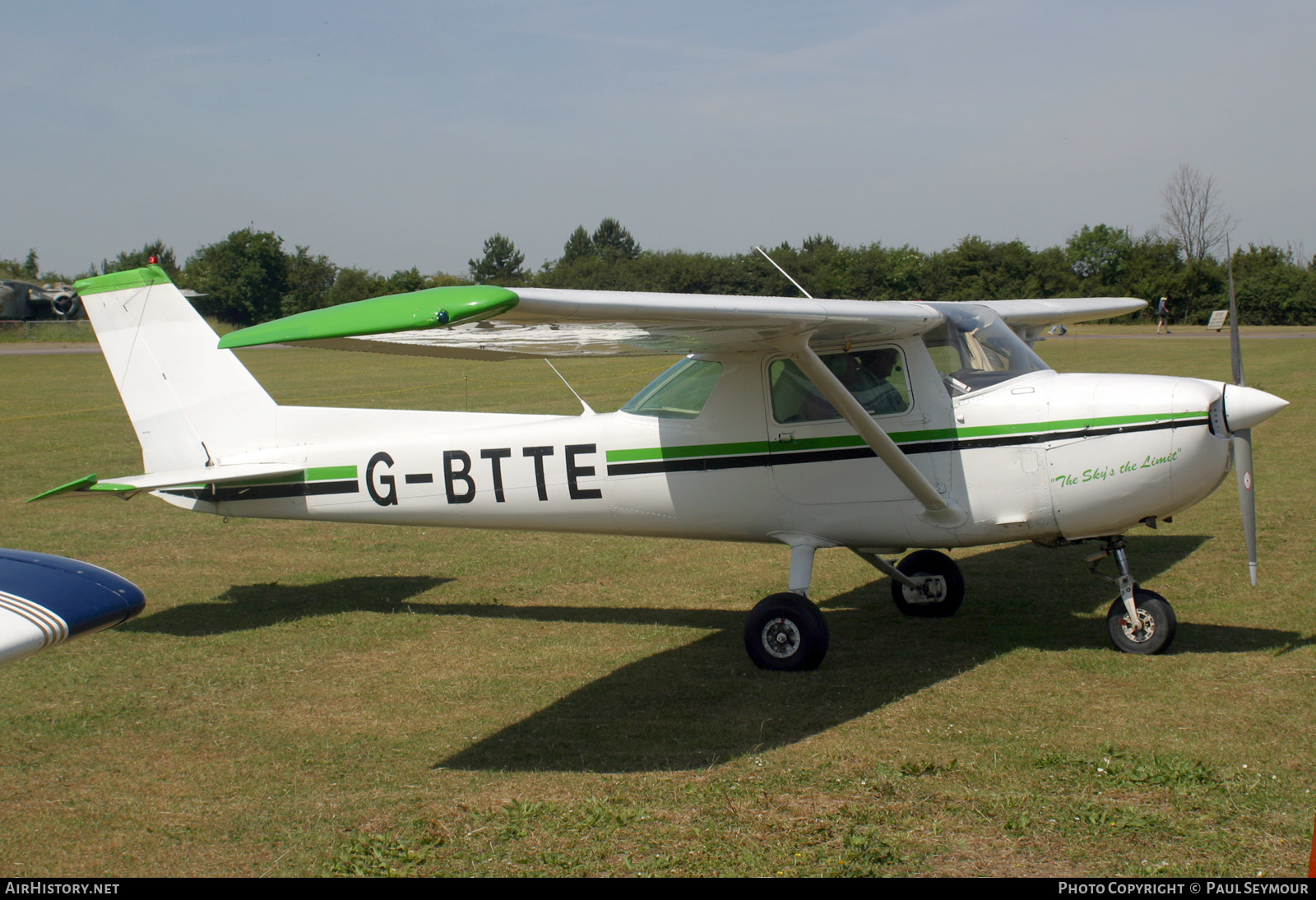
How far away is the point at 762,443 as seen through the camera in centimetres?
685

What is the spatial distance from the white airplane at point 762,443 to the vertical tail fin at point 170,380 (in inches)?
0.6

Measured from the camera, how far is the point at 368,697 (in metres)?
6.23

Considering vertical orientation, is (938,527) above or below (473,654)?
above

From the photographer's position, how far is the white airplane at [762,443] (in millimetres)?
6047

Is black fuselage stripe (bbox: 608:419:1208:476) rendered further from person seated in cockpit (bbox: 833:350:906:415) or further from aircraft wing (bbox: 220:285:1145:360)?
aircraft wing (bbox: 220:285:1145:360)

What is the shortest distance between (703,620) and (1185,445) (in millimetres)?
3503

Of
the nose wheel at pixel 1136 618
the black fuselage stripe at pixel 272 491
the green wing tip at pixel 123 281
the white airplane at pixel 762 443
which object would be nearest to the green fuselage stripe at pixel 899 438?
the white airplane at pixel 762 443

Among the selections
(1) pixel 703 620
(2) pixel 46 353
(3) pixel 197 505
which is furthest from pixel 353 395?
(2) pixel 46 353

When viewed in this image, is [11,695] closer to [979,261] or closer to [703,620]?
[703,620]

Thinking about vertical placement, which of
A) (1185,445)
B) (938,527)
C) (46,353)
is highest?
(46,353)

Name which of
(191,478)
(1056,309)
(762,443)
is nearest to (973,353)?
(762,443)

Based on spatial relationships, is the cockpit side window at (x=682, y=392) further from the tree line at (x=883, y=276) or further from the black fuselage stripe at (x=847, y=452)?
the tree line at (x=883, y=276)

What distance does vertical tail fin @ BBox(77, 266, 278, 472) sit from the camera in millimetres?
8133

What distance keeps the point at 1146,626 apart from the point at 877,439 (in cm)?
207
